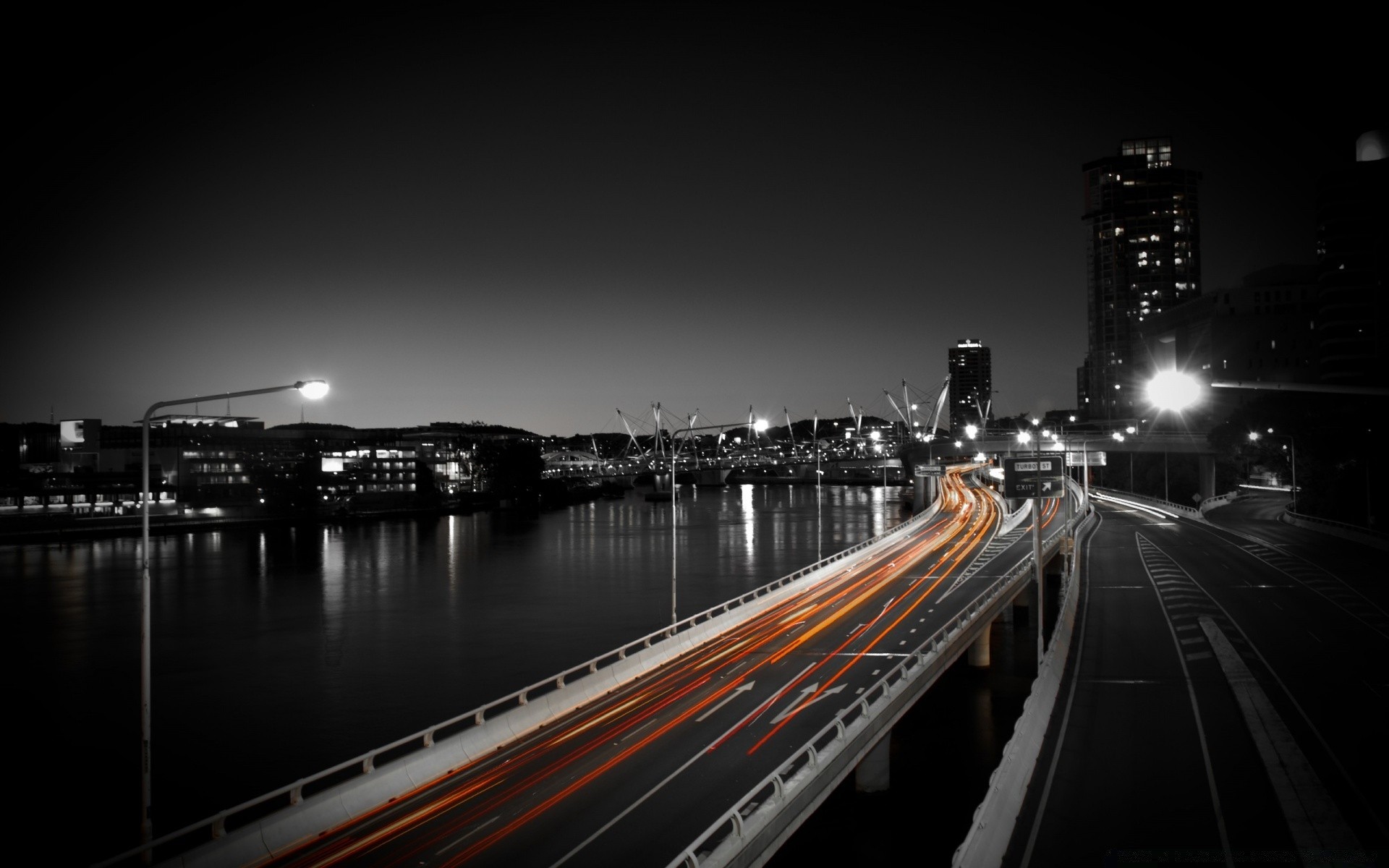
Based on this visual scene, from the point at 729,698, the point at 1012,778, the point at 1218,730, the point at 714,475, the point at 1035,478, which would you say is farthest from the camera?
the point at 714,475

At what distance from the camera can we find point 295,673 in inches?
1441

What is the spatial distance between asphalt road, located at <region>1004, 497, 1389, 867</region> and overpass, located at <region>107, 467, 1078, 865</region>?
352 centimetres

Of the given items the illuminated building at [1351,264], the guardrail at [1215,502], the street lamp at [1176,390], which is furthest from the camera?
the illuminated building at [1351,264]

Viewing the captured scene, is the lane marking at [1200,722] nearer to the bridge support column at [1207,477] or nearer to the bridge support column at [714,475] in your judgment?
the bridge support column at [1207,477]

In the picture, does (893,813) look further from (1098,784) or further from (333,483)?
(333,483)

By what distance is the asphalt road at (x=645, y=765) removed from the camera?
1331cm

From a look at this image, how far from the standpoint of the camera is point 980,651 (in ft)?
110

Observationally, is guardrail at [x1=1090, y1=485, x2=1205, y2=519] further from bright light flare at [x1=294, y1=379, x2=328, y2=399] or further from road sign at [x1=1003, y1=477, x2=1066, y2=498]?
bright light flare at [x1=294, y1=379, x2=328, y2=399]

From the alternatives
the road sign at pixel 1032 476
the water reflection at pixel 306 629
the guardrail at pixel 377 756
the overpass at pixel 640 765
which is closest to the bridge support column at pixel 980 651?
the overpass at pixel 640 765

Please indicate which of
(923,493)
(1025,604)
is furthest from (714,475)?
(1025,604)

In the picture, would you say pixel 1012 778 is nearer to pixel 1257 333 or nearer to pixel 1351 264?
pixel 1351 264

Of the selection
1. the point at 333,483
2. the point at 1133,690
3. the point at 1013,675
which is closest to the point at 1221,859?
the point at 1133,690

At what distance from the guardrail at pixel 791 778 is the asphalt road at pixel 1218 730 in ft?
9.62

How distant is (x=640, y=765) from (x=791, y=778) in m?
2.83
